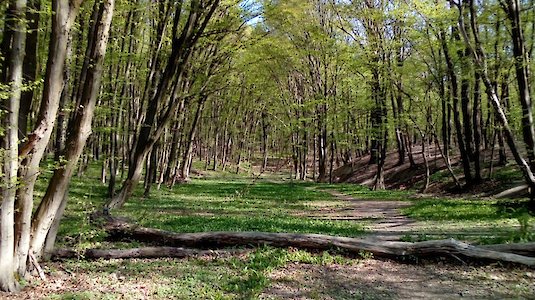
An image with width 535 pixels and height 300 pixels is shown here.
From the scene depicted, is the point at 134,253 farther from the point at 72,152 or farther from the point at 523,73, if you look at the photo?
the point at 523,73

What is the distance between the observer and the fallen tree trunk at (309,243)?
318 inches

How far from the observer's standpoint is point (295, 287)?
22.5 ft

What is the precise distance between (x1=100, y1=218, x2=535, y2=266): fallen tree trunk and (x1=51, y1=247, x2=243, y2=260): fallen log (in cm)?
41

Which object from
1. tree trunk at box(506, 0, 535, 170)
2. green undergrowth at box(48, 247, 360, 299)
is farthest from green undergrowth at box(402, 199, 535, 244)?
green undergrowth at box(48, 247, 360, 299)

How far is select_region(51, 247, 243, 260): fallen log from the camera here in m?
8.02

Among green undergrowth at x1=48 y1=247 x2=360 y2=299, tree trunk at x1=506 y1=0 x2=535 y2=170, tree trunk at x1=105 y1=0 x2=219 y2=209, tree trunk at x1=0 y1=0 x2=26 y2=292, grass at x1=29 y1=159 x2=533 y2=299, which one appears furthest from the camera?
tree trunk at x1=506 y1=0 x2=535 y2=170

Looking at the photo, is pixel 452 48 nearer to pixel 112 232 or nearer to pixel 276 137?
pixel 112 232

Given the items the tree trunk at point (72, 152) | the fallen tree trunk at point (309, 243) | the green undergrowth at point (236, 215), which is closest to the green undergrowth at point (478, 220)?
the fallen tree trunk at point (309, 243)

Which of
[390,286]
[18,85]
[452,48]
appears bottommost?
[390,286]

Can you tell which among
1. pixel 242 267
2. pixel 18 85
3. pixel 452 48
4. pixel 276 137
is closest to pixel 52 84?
pixel 18 85

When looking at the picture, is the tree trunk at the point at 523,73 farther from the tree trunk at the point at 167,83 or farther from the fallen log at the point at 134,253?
the fallen log at the point at 134,253

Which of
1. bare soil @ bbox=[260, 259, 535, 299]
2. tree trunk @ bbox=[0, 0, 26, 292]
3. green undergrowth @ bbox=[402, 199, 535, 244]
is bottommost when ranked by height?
bare soil @ bbox=[260, 259, 535, 299]

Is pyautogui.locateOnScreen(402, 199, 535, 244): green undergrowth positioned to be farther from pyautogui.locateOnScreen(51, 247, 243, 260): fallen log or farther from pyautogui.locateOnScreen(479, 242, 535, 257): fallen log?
pyautogui.locateOnScreen(51, 247, 243, 260): fallen log

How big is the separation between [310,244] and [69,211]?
862 cm
